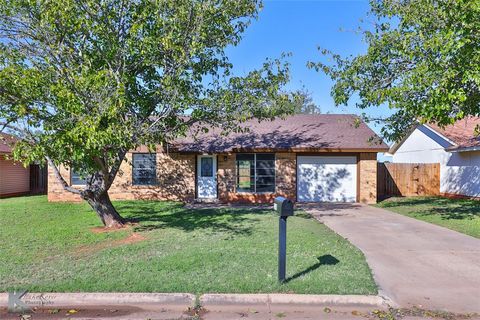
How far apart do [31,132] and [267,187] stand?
11.0m

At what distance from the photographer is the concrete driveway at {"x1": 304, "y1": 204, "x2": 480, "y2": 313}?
5.19m

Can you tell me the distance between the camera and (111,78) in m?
7.68

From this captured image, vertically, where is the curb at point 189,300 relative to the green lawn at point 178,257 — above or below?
below

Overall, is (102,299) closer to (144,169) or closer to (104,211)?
(104,211)

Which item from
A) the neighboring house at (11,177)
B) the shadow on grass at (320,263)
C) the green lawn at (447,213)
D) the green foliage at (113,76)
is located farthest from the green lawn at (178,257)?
the neighboring house at (11,177)

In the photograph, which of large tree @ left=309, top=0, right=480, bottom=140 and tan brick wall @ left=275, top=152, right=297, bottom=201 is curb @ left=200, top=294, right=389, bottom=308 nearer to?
large tree @ left=309, top=0, right=480, bottom=140

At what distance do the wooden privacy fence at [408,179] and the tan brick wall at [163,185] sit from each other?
10377mm

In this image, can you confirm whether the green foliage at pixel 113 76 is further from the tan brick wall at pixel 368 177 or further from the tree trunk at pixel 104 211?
the tan brick wall at pixel 368 177

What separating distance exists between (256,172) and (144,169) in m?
5.09

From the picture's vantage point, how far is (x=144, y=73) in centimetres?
984

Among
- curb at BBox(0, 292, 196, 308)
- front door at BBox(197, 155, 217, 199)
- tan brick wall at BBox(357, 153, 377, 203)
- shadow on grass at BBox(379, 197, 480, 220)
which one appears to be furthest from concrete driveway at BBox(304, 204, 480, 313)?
front door at BBox(197, 155, 217, 199)

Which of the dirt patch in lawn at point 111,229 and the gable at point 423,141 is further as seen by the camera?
the gable at point 423,141

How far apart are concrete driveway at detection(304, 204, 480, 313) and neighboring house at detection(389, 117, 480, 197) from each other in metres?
8.59

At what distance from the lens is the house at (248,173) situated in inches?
676
